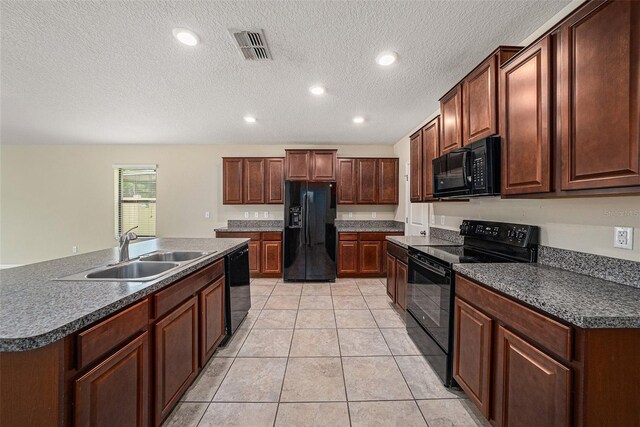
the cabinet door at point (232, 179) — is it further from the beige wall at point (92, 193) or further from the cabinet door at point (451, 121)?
the cabinet door at point (451, 121)

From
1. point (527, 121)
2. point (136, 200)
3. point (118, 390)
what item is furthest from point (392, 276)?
point (136, 200)

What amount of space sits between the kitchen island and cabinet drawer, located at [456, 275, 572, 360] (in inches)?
69.3

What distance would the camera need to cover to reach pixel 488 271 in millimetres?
1482

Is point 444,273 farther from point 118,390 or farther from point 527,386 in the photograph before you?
point 118,390

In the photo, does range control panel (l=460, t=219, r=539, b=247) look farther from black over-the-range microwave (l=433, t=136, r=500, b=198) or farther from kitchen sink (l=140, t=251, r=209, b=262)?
kitchen sink (l=140, t=251, r=209, b=262)

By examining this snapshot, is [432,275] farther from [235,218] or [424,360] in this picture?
[235,218]

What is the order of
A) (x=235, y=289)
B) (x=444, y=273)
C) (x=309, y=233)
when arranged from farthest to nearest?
1. (x=309, y=233)
2. (x=235, y=289)
3. (x=444, y=273)

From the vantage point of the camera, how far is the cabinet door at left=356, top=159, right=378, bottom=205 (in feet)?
15.6

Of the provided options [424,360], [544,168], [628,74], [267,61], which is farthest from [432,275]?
[267,61]

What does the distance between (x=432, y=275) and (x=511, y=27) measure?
74.1 inches

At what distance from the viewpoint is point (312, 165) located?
458cm

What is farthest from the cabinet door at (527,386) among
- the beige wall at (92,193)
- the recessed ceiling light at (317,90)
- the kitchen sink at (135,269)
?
the beige wall at (92,193)

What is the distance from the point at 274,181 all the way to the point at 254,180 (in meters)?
0.38

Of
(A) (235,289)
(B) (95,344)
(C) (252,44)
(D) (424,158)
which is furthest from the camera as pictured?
(D) (424,158)
